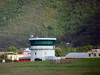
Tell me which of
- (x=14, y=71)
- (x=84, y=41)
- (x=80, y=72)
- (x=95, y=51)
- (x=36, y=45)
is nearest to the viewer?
(x=80, y=72)

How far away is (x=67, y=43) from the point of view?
17338 centimetres

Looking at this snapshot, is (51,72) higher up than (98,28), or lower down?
lower down

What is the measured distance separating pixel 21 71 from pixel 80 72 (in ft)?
21.6

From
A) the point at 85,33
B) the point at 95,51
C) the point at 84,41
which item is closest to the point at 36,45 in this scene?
the point at 95,51

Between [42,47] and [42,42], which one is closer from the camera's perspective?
[42,42]

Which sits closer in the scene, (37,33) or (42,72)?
(42,72)

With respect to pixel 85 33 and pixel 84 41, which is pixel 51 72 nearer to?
pixel 84 41

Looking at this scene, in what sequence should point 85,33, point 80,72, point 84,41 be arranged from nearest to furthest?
point 80,72 → point 84,41 → point 85,33

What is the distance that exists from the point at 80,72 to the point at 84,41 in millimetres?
124691

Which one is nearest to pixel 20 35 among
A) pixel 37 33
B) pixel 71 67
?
pixel 37 33

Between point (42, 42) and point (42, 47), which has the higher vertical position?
point (42, 42)

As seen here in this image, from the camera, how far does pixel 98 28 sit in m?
193

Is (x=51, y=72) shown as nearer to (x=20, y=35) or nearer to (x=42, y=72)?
(x=42, y=72)

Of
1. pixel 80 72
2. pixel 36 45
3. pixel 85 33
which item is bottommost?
pixel 80 72
